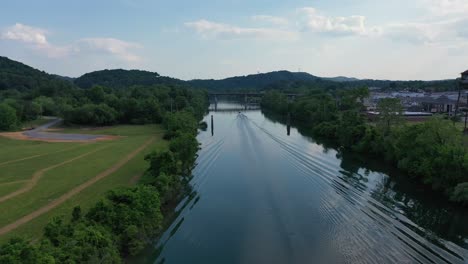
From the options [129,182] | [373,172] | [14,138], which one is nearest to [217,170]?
[129,182]

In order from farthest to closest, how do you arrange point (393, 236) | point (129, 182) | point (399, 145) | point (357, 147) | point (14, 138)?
1. point (14, 138)
2. point (357, 147)
3. point (399, 145)
4. point (129, 182)
5. point (393, 236)

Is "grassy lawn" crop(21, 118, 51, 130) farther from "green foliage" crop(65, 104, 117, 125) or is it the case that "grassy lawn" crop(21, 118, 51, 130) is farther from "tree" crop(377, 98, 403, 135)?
"tree" crop(377, 98, 403, 135)

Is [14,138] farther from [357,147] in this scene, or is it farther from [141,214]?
[357,147]

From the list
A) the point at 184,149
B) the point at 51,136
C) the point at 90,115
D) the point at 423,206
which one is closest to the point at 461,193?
the point at 423,206

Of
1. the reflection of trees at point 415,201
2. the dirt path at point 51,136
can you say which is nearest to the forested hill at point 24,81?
the dirt path at point 51,136

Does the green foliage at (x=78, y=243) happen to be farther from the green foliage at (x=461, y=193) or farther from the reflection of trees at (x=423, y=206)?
the green foliage at (x=461, y=193)

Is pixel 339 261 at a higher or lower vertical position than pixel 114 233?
lower

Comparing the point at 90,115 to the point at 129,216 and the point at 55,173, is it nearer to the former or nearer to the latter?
the point at 55,173

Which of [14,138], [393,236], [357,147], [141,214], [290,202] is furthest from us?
[14,138]
